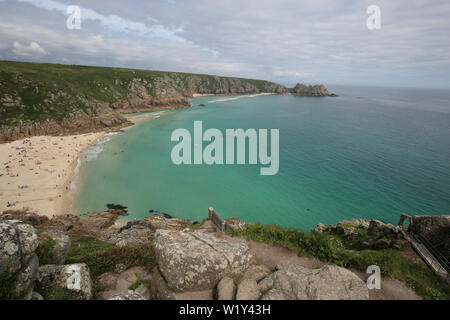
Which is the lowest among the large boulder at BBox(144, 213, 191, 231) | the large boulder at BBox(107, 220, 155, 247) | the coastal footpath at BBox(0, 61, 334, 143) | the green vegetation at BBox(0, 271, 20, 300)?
the large boulder at BBox(144, 213, 191, 231)

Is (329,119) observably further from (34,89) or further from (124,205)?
(34,89)

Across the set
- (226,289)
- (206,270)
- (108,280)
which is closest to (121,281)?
(108,280)

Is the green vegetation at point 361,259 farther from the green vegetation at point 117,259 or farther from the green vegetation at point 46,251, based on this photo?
the green vegetation at point 46,251

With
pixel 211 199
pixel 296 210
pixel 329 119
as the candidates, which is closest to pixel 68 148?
pixel 211 199

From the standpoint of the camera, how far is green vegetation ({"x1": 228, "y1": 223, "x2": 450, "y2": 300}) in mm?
10086

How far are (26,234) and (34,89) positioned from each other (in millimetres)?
79358

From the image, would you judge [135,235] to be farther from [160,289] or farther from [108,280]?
[160,289]

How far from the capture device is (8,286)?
247 inches

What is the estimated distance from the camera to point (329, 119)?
88938 mm

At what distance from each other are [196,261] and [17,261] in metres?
6.34

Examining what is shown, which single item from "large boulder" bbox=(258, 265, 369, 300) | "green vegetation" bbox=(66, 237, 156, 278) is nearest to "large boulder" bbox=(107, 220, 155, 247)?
"green vegetation" bbox=(66, 237, 156, 278)

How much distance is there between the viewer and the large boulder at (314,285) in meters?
7.45

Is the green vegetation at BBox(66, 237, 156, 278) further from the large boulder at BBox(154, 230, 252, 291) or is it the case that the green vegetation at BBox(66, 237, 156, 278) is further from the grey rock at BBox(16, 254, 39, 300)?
the grey rock at BBox(16, 254, 39, 300)

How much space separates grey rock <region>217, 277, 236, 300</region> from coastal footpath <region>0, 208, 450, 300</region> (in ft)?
0.11
